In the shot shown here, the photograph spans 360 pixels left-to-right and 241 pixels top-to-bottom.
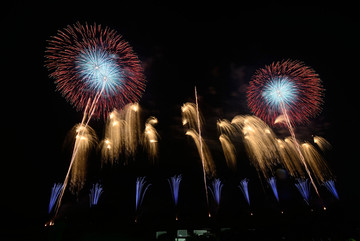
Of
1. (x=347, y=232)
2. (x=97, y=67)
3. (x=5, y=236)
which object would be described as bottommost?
(x=347, y=232)

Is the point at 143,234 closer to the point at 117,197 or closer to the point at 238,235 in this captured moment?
the point at 238,235

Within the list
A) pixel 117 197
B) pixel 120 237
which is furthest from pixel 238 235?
pixel 117 197

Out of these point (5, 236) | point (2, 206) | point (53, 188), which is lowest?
point (5, 236)

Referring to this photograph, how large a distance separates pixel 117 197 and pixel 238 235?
1968 inches

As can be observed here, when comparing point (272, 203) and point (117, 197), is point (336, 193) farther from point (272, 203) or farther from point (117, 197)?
point (117, 197)

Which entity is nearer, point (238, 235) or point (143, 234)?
point (238, 235)

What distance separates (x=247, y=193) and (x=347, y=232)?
55.7 metres

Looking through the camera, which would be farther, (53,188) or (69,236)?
(53,188)

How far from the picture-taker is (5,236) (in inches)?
575

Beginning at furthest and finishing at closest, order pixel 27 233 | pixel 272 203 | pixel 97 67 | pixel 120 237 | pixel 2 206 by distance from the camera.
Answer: pixel 272 203 < pixel 2 206 < pixel 97 67 < pixel 27 233 < pixel 120 237

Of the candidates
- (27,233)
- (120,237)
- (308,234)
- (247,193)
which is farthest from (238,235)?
(247,193)

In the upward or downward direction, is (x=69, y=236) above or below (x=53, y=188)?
below

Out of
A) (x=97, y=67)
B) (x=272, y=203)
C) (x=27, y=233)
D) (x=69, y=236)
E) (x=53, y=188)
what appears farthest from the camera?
(x=272, y=203)

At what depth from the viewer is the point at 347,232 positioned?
14.9 m
